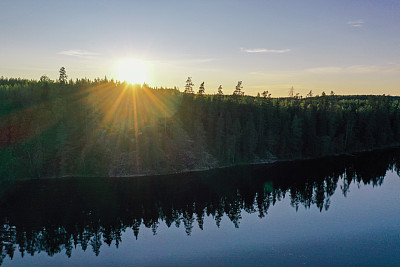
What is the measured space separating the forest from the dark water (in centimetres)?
909

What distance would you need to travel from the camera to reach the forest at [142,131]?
96.0 meters

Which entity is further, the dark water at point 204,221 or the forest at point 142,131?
the forest at point 142,131

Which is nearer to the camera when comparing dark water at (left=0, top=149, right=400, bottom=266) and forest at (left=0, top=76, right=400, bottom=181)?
dark water at (left=0, top=149, right=400, bottom=266)

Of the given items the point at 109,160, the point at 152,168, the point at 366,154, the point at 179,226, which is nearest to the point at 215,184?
the point at 152,168

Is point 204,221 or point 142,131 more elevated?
point 142,131

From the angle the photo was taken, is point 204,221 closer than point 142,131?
Yes

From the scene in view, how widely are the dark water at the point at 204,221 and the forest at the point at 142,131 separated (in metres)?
9.09

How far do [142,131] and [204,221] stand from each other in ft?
192

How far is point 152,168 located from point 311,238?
60.2 m

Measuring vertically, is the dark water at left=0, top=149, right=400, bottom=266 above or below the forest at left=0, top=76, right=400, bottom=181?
below

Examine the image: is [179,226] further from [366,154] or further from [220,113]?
[366,154]

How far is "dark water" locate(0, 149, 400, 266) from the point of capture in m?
45.8

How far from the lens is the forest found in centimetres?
9600

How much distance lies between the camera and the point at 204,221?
60656 millimetres
